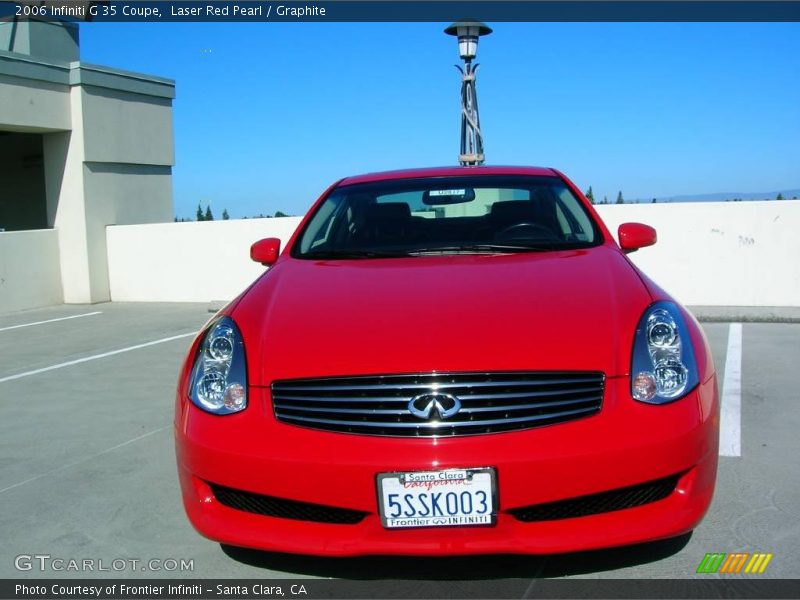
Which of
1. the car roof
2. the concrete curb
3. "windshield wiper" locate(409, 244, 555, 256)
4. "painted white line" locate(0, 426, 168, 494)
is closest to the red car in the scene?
"windshield wiper" locate(409, 244, 555, 256)

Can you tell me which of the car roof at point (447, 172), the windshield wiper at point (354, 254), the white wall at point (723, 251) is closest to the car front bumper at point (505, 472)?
the windshield wiper at point (354, 254)

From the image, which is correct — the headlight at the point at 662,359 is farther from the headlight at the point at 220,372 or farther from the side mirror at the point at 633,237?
the headlight at the point at 220,372

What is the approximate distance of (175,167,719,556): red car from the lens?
2.39m

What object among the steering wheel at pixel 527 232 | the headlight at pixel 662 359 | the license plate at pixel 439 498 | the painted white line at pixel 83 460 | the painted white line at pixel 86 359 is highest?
the steering wheel at pixel 527 232

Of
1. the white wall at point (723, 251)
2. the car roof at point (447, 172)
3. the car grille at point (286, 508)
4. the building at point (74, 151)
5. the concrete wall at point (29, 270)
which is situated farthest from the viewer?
the building at point (74, 151)

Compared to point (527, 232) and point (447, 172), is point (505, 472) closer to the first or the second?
point (527, 232)

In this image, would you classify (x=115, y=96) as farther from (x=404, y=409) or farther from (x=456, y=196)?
(x=404, y=409)

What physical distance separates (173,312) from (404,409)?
9.36m

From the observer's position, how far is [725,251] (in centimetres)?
977

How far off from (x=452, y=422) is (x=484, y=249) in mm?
1324

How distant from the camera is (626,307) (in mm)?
2822

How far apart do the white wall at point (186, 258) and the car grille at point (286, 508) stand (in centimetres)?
911

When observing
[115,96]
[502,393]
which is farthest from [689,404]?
[115,96]

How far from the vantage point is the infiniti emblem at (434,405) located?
2.45m
